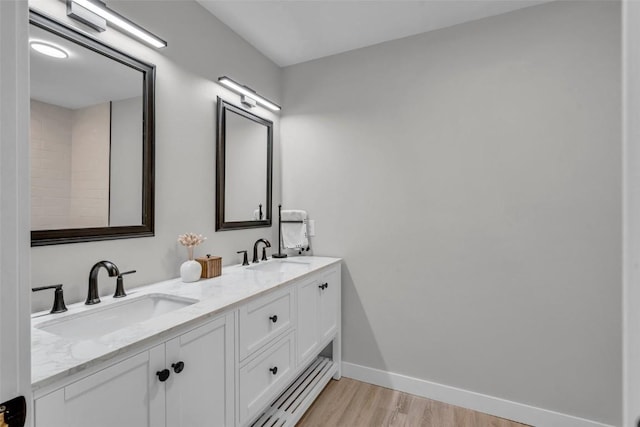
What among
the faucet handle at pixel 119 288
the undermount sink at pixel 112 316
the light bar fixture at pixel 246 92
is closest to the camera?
the undermount sink at pixel 112 316

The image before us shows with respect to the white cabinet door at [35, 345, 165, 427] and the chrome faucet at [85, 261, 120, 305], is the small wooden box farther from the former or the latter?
the white cabinet door at [35, 345, 165, 427]

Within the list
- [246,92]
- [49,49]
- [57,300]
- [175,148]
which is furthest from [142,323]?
[246,92]

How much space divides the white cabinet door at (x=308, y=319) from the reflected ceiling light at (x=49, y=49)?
5.32 ft

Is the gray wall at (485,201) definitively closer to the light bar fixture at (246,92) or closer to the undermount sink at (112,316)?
the light bar fixture at (246,92)

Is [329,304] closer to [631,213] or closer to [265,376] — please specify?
[265,376]

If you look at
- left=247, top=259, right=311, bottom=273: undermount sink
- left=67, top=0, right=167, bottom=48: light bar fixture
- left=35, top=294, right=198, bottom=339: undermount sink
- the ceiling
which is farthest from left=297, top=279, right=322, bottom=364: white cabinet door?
the ceiling

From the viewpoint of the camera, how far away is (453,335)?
2.18 meters

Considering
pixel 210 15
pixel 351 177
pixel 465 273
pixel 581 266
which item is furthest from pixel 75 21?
pixel 581 266

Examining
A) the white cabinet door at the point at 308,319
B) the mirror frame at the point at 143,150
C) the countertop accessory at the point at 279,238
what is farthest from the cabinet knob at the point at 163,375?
the countertop accessory at the point at 279,238

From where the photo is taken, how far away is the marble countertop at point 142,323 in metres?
0.82

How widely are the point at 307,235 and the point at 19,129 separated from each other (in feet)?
7.47

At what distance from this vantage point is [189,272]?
171 centimetres

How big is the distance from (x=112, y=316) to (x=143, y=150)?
84 centimetres

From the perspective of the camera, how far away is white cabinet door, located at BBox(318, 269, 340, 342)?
2205 mm
